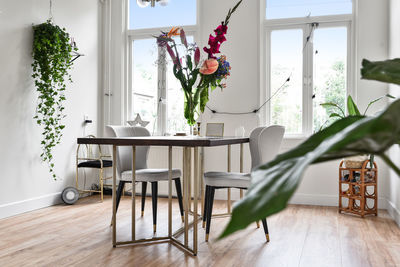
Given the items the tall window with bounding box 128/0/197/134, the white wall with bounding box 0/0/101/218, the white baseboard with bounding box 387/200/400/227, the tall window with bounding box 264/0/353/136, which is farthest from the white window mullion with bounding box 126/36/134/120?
the white baseboard with bounding box 387/200/400/227

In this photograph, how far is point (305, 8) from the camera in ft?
14.8

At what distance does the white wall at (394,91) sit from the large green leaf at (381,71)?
10.8 ft

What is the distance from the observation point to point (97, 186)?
5.01m

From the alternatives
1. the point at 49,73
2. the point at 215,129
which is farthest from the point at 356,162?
the point at 49,73

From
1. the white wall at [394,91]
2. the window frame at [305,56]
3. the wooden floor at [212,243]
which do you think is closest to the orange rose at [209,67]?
the wooden floor at [212,243]

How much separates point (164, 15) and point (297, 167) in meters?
5.08

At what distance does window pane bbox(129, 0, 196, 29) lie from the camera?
195 inches

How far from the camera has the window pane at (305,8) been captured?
4.40m

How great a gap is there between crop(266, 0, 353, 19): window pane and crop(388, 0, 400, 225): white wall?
0.56 m

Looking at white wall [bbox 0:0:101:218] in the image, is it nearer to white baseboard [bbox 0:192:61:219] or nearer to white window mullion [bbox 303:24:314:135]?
white baseboard [bbox 0:192:61:219]

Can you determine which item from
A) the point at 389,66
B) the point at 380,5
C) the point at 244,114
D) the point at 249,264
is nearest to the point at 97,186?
the point at 244,114

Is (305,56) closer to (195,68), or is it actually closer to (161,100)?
(161,100)

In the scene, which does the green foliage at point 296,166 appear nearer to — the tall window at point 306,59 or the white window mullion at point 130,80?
the tall window at point 306,59

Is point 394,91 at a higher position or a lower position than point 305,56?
lower
